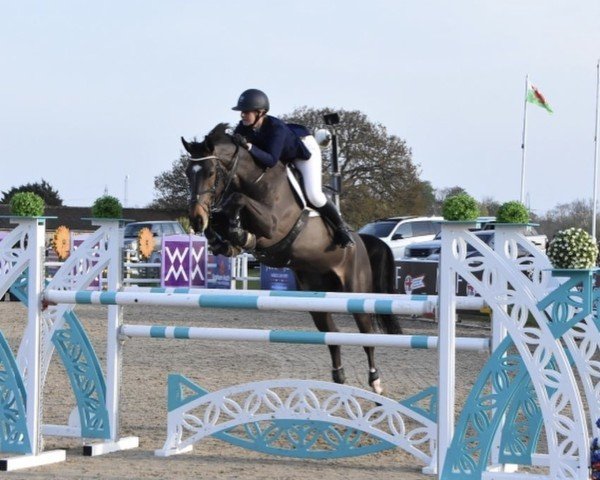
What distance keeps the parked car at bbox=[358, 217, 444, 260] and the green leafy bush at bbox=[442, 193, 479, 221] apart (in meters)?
21.1

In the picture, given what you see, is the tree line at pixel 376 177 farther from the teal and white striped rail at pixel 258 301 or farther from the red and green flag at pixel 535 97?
the teal and white striped rail at pixel 258 301

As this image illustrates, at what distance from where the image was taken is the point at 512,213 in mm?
5336

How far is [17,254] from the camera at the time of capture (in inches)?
232

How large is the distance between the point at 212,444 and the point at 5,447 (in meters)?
1.32

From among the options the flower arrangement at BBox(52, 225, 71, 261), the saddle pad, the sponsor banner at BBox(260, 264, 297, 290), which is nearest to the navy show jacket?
the saddle pad

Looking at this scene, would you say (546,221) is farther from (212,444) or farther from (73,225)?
(212,444)

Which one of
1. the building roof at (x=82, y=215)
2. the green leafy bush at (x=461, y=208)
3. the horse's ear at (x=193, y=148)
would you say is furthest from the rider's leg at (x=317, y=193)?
the building roof at (x=82, y=215)

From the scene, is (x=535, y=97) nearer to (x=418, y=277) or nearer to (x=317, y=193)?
(x=418, y=277)

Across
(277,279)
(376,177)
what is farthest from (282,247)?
(376,177)

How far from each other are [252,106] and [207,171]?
26.0 inches

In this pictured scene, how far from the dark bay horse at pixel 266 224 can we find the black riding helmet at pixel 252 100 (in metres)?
0.18

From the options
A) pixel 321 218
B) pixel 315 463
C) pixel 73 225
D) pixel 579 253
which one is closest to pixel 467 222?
pixel 579 253

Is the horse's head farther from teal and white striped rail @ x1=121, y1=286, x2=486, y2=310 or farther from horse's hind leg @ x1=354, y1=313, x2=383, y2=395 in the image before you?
horse's hind leg @ x1=354, y1=313, x2=383, y2=395

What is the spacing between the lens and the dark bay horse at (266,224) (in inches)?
253
